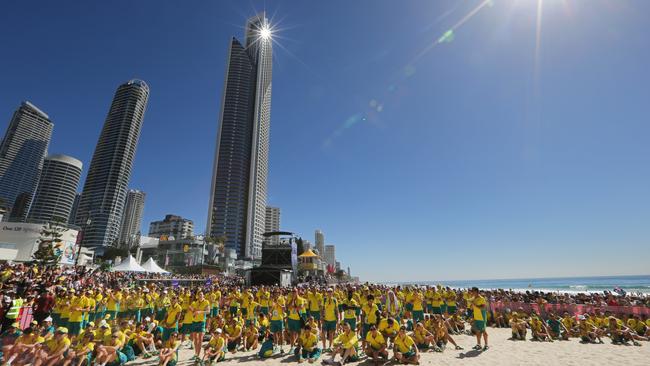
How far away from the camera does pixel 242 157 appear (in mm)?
166250

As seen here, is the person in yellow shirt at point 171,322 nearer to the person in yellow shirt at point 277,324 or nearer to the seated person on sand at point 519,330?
the person in yellow shirt at point 277,324

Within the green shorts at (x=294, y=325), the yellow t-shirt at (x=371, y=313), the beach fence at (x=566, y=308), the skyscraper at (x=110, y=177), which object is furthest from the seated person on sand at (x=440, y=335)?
the skyscraper at (x=110, y=177)

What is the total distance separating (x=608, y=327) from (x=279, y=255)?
3329cm

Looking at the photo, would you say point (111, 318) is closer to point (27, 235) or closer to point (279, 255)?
point (279, 255)

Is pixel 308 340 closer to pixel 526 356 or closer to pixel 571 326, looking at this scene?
pixel 526 356

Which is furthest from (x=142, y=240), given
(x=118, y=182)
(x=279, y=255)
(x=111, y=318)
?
(x=111, y=318)

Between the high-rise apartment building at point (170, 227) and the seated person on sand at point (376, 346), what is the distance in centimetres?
17984

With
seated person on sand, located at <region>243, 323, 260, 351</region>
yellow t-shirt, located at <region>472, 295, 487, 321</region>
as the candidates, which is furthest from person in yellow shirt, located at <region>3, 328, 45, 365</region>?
yellow t-shirt, located at <region>472, 295, 487, 321</region>

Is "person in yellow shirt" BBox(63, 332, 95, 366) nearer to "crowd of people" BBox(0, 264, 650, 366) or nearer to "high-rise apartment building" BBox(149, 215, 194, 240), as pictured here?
"crowd of people" BBox(0, 264, 650, 366)

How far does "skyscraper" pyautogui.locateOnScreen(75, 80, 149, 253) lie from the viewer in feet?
570

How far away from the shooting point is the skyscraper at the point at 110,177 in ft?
570

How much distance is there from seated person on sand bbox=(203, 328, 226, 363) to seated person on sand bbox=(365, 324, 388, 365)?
436 centimetres

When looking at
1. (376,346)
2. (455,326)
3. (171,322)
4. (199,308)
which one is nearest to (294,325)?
(376,346)

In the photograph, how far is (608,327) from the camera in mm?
12844
